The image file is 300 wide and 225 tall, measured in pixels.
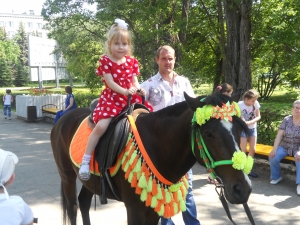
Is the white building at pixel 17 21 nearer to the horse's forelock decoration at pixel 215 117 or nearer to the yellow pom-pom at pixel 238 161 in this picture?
the horse's forelock decoration at pixel 215 117

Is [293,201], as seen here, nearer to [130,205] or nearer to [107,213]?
[107,213]

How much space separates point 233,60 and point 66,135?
873cm

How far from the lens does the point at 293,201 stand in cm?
540

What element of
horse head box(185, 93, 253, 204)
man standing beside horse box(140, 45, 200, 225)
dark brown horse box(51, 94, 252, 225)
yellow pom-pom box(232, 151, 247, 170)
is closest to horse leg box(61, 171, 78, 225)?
dark brown horse box(51, 94, 252, 225)

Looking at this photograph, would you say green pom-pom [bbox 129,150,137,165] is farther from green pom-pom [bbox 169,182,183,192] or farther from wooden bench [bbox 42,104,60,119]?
wooden bench [bbox 42,104,60,119]

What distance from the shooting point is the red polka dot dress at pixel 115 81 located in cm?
316

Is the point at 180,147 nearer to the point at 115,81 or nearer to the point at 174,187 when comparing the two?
the point at 174,187

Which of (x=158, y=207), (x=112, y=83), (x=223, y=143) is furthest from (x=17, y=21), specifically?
(x=223, y=143)

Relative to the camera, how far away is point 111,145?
3010 mm

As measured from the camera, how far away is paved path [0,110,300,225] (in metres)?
4.74

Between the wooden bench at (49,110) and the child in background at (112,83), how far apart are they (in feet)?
38.4

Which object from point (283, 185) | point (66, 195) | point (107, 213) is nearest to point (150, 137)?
point (66, 195)

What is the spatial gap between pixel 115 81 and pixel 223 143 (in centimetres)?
137

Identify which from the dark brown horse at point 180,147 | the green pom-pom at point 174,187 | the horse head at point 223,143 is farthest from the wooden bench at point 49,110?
the horse head at point 223,143
